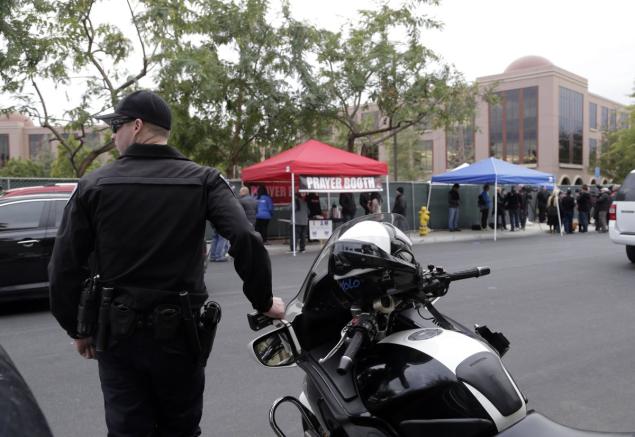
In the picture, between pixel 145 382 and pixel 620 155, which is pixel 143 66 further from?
pixel 620 155

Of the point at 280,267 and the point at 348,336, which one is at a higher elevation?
the point at 348,336

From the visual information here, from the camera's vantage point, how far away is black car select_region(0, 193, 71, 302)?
22.2ft

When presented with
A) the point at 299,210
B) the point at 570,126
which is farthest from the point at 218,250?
the point at 570,126

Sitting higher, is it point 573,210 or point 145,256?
point 145,256

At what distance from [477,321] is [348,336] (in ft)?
14.9

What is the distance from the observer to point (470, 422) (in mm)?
1725

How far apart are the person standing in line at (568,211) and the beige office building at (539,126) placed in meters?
28.3

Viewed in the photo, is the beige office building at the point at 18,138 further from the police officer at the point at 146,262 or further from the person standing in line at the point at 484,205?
the police officer at the point at 146,262

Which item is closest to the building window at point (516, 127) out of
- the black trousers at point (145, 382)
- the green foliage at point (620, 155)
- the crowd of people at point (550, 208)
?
the green foliage at point (620, 155)

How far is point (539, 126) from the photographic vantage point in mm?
51250

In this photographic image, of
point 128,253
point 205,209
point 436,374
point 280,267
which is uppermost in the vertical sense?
point 205,209

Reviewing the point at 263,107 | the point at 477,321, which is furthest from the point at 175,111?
the point at 477,321

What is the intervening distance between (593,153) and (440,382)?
60153mm

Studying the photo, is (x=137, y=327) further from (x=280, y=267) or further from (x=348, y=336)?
(x=280, y=267)
